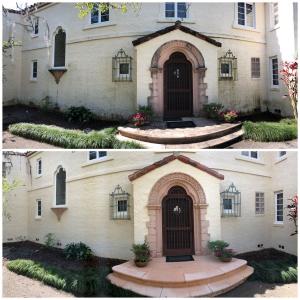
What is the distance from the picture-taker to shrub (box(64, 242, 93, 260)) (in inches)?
262

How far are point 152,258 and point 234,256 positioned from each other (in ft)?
5.74

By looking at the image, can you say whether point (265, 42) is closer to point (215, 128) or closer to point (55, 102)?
point (215, 128)

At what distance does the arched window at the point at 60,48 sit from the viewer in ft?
31.9

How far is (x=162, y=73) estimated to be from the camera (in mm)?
8391

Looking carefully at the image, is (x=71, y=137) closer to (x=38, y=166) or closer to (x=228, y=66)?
(x=38, y=166)

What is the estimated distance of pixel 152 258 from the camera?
22.3ft

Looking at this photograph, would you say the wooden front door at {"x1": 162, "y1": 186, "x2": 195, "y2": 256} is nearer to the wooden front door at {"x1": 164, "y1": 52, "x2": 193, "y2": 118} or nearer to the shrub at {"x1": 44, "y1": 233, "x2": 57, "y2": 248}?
the wooden front door at {"x1": 164, "y1": 52, "x2": 193, "y2": 118}

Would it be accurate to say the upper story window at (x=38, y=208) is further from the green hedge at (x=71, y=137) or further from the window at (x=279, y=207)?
the window at (x=279, y=207)

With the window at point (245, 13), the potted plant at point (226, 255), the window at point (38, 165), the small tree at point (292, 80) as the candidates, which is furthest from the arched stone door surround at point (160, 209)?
the window at point (245, 13)

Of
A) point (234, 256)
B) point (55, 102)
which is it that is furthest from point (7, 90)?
point (234, 256)

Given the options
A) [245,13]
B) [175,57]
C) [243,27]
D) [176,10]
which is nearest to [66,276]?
[175,57]

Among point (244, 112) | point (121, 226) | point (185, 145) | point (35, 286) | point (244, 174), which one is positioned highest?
point (244, 112)

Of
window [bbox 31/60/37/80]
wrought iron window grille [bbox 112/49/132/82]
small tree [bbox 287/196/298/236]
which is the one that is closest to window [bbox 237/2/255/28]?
wrought iron window grille [bbox 112/49/132/82]

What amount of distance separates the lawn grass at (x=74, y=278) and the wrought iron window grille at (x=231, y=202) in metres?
2.70
